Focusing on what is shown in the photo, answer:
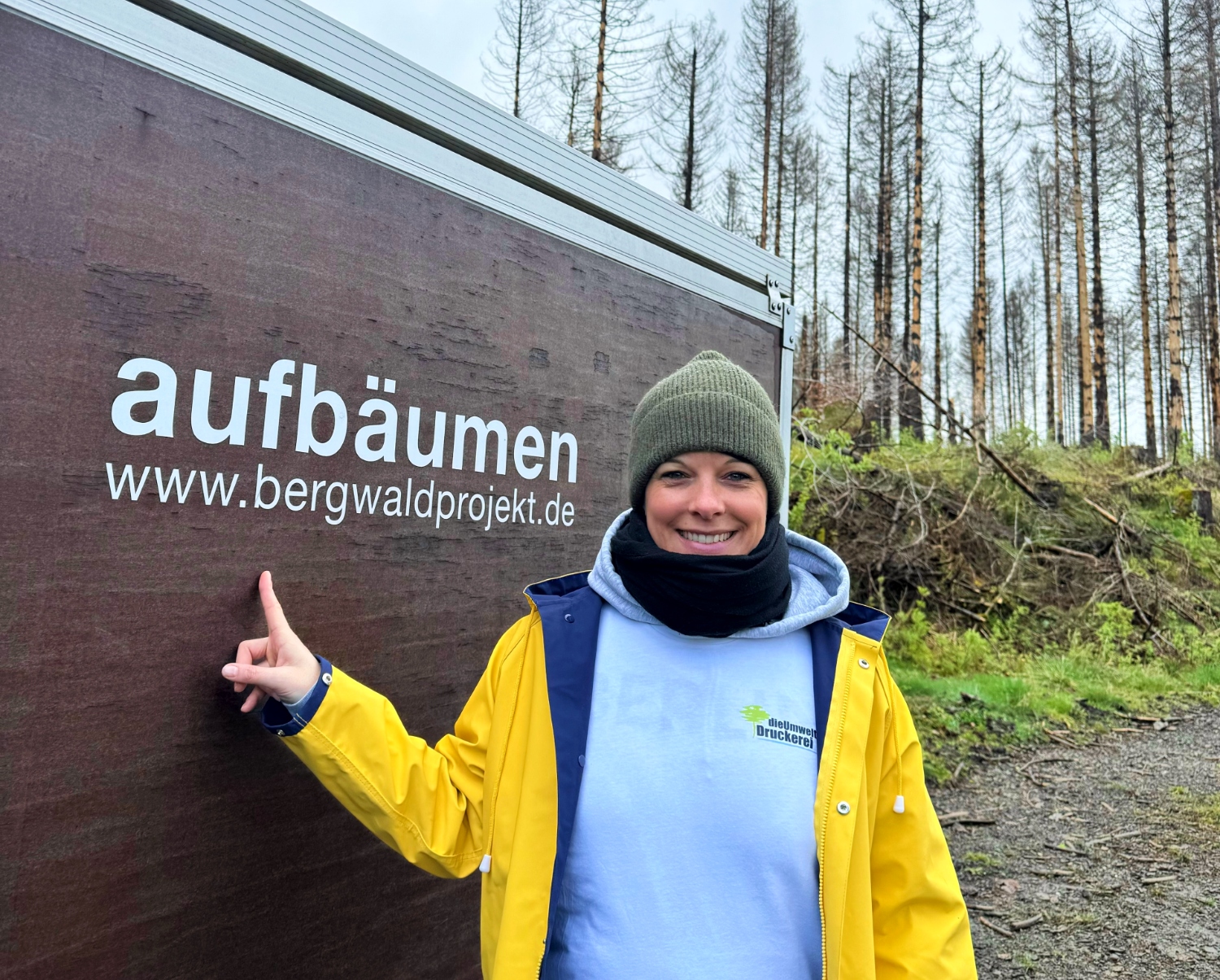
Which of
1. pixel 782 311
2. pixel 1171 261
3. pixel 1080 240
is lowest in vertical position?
pixel 782 311

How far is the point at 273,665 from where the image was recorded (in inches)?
57.0

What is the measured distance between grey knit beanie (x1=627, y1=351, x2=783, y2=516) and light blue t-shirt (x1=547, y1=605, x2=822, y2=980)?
0.43 metres

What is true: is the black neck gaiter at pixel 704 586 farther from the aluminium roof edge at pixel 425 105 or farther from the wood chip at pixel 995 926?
the wood chip at pixel 995 926

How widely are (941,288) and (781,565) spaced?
30.5 meters

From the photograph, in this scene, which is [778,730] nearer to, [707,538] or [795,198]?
[707,538]

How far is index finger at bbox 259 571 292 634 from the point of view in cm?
146

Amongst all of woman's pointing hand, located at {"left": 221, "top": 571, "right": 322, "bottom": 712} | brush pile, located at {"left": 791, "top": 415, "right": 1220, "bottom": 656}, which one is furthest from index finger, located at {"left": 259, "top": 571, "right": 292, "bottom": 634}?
brush pile, located at {"left": 791, "top": 415, "right": 1220, "bottom": 656}

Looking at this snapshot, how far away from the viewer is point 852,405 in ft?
38.5

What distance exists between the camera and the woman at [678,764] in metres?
1.35

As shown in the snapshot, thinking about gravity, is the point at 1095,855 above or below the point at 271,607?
below

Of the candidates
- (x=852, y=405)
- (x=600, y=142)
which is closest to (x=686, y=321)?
(x=852, y=405)

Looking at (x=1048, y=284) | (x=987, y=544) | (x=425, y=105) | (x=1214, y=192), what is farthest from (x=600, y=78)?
(x=1048, y=284)

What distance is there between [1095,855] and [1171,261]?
650 inches

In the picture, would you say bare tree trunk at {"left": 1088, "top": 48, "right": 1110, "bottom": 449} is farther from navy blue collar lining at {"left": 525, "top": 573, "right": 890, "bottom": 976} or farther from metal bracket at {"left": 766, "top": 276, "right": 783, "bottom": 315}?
navy blue collar lining at {"left": 525, "top": 573, "right": 890, "bottom": 976}
